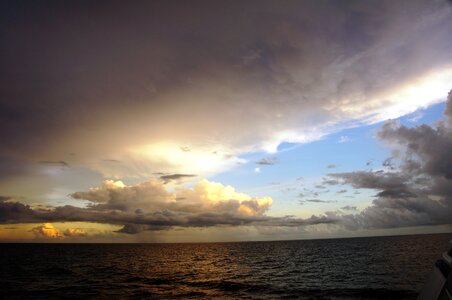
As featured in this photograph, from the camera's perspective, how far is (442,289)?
213 inches

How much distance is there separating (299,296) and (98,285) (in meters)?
29.6

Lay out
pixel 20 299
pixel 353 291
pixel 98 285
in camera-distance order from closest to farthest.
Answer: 1. pixel 20 299
2. pixel 353 291
3. pixel 98 285

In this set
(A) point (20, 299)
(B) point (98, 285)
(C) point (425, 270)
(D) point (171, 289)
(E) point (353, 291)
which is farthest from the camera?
(C) point (425, 270)

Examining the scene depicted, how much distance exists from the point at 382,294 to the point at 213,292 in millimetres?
20894

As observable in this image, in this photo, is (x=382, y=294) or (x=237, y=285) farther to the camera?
(x=237, y=285)

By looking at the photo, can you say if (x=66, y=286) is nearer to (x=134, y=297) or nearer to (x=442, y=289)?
(x=134, y=297)

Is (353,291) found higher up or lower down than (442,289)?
lower down

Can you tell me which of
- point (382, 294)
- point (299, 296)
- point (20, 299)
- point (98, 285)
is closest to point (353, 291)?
point (382, 294)

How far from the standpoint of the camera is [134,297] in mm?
35969

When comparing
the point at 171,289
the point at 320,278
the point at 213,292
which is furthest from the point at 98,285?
the point at 320,278

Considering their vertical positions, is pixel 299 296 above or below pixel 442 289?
below

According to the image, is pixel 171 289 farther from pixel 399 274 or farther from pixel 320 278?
pixel 399 274

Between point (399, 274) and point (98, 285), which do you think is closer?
point (98, 285)

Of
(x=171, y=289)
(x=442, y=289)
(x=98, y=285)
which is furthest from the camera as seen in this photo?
(x=98, y=285)
